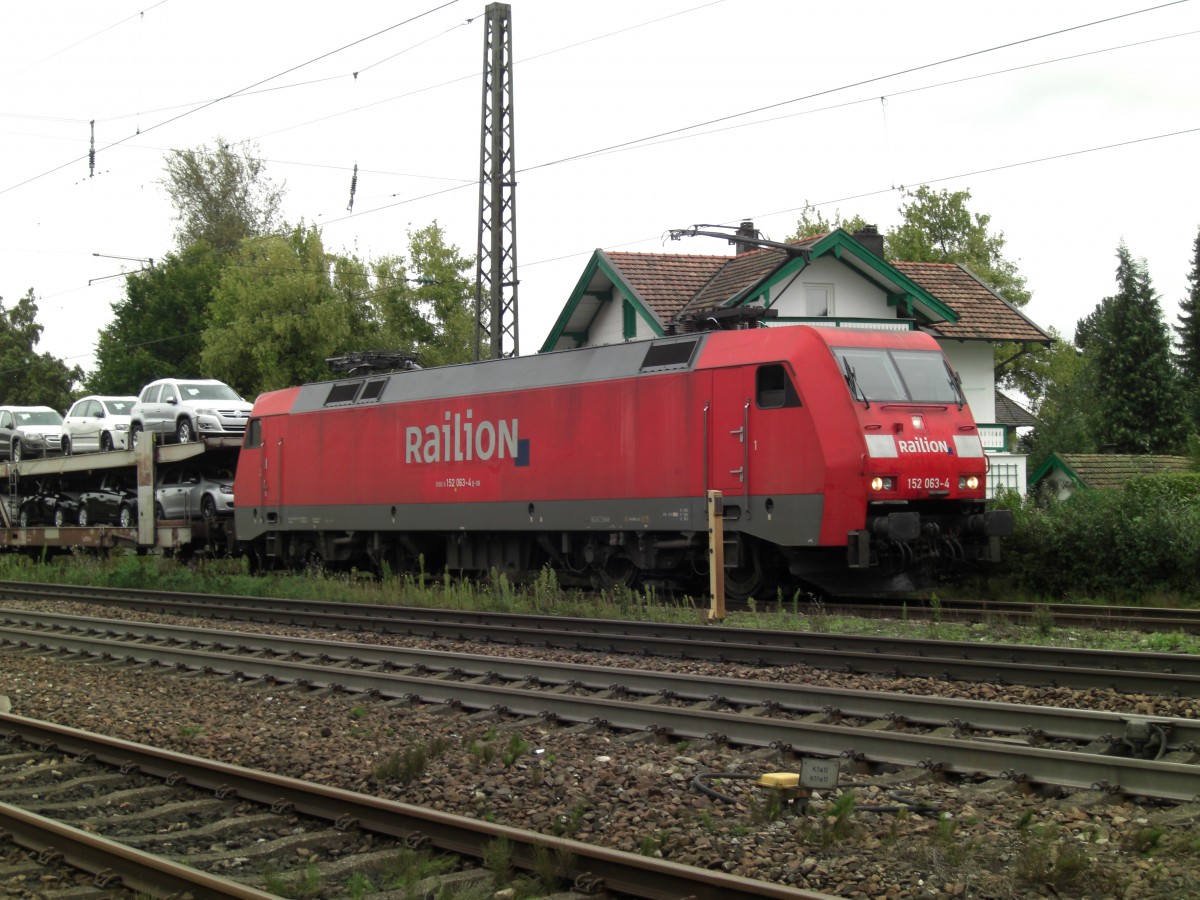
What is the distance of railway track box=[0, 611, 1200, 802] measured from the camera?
22.0 feet

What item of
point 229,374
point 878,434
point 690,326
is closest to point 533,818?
point 878,434

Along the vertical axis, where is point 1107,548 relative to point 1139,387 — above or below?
below

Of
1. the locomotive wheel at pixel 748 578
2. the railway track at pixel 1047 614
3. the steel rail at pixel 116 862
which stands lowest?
the steel rail at pixel 116 862

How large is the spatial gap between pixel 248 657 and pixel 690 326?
24.0 feet

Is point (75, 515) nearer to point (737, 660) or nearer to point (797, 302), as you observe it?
point (797, 302)

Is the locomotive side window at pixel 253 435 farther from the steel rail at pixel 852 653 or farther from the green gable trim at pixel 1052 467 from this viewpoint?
the green gable trim at pixel 1052 467

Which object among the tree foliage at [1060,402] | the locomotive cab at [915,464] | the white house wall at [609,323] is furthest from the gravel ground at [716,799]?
the tree foliage at [1060,402]

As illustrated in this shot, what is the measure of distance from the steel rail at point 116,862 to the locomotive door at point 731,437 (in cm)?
940

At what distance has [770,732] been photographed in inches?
304

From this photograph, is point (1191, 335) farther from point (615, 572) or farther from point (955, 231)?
point (615, 572)

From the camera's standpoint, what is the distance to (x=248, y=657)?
12133 millimetres

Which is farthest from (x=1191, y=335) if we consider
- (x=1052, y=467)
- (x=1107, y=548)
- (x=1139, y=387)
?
(x=1107, y=548)

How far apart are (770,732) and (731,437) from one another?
7.18 metres

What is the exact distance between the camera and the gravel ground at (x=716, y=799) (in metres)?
5.28
